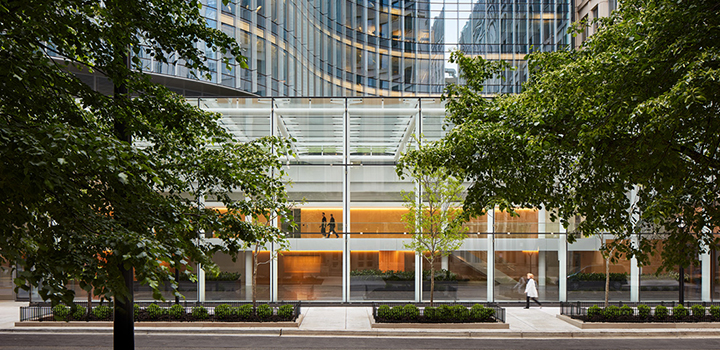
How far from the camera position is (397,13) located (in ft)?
134

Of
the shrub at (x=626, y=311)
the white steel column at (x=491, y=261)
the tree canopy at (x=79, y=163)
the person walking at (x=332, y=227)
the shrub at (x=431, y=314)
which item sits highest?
the tree canopy at (x=79, y=163)

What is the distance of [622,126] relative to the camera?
887cm

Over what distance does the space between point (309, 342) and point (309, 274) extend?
291 inches

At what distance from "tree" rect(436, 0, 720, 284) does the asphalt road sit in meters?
5.72

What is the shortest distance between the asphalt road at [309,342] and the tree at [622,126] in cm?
572

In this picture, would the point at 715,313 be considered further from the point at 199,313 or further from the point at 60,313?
the point at 60,313

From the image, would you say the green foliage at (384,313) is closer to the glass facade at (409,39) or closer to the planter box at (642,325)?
the planter box at (642,325)

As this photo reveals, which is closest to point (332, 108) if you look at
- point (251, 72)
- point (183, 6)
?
point (251, 72)

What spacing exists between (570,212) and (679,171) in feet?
7.86

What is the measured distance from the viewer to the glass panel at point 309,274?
2247 cm

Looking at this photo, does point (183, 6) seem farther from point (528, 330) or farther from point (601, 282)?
point (601, 282)

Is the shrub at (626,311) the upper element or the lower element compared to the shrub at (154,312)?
lower

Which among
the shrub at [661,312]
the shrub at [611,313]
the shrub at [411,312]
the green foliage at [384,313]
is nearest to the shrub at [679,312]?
the shrub at [661,312]

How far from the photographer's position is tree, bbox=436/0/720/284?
23.5 feet
